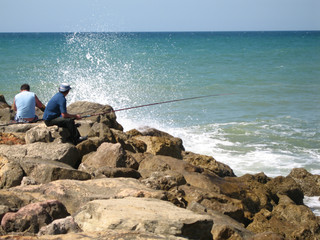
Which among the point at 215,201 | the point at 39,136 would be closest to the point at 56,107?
the point at 39,136

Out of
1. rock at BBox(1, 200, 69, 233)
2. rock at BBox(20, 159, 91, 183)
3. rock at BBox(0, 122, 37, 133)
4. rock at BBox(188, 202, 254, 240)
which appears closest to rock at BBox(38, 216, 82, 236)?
rock at BBox(1, 200, 69, 233)

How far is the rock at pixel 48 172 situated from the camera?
557 centimetres

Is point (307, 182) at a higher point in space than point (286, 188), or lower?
lower

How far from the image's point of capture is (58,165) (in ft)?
19.2

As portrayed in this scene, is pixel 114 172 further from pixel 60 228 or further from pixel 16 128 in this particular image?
pixel 16 128

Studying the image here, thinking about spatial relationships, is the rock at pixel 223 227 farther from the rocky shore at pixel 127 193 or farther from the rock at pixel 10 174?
the rock at pixel 10 174

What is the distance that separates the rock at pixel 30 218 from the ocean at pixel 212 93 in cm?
510

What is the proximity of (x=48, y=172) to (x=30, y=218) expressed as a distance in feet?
5.23

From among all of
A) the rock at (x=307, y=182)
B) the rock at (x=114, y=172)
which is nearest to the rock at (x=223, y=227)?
the rock at (x=114, y=172)

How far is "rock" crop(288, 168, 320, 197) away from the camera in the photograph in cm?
844

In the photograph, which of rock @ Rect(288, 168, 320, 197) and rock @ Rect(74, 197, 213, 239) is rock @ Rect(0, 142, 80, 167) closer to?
rock @ Rect(74, 197, 213, 239)

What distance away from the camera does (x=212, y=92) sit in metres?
20.3

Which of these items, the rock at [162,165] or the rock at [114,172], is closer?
the rock at [114,172]

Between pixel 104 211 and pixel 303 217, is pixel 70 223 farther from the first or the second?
pixel 303 217
